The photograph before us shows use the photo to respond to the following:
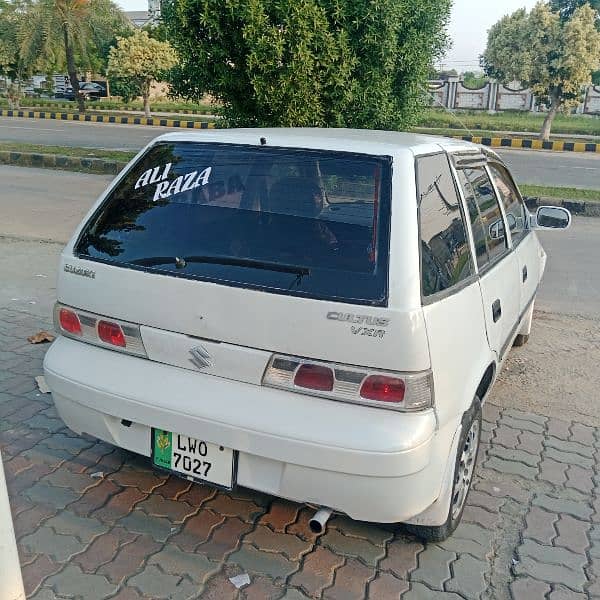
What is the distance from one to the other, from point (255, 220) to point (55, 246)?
18.1ft

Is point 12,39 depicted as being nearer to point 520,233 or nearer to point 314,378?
point 520,233

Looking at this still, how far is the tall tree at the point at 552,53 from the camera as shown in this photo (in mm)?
20562

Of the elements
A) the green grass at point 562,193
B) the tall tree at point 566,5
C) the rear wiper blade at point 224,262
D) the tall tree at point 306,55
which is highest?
the tall tree at point 566,5

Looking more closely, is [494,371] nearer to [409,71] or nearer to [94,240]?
[94,240]

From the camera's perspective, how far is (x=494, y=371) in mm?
3199

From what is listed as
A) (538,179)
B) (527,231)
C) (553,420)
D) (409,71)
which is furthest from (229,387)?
(538,179)

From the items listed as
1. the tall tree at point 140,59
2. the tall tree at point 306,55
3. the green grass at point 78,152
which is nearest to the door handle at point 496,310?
the tall tree at point 306,55

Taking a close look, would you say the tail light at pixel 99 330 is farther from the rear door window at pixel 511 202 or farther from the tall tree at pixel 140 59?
the tall tree at pixel 140 59

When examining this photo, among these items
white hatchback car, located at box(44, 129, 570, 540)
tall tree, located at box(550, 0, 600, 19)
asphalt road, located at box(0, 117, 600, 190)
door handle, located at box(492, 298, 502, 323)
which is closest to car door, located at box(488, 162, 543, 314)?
door handle, located at box(492, 298, 502, 323)

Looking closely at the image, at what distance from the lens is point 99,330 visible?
108 inches

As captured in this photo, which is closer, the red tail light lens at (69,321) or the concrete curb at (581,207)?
the red tail light lens at (69,321)

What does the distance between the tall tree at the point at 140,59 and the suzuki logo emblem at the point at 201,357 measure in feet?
83.0

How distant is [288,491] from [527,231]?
8.91 feet

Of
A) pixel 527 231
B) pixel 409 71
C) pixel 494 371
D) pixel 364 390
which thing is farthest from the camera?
pixel 409 71
